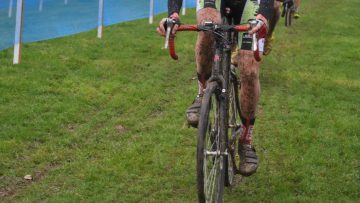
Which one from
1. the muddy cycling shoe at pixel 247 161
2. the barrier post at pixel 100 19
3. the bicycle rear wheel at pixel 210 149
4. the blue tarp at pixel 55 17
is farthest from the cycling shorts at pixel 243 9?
the barrier post at pixel 100 19

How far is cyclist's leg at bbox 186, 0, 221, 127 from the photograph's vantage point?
4.12 meters

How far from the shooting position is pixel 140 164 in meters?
5.36

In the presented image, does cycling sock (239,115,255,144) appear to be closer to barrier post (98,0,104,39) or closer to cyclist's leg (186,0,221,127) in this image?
cyclist's leg (186,0,221,127)

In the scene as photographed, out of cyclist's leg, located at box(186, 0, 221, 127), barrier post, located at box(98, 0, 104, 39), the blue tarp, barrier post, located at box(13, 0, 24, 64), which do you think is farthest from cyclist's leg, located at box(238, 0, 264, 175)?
barrier post, located at box(98, 0, 104, 39)

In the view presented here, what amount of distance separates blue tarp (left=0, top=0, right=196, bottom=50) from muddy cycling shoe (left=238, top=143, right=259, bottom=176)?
620cm

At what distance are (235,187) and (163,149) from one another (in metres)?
1.22

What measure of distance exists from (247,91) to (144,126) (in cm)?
262

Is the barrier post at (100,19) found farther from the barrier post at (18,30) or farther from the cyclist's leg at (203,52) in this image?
the cyclist's leg at (203,52)

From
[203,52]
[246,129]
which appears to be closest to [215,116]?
[246,129]

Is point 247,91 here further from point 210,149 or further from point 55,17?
point 55,17

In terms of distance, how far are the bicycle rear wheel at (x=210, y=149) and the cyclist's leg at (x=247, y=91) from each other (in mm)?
460

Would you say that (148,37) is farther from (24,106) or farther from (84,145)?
(84,145)

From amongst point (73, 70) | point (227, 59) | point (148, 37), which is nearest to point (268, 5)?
point (227, 59)

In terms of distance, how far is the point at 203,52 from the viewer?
4.47 m
